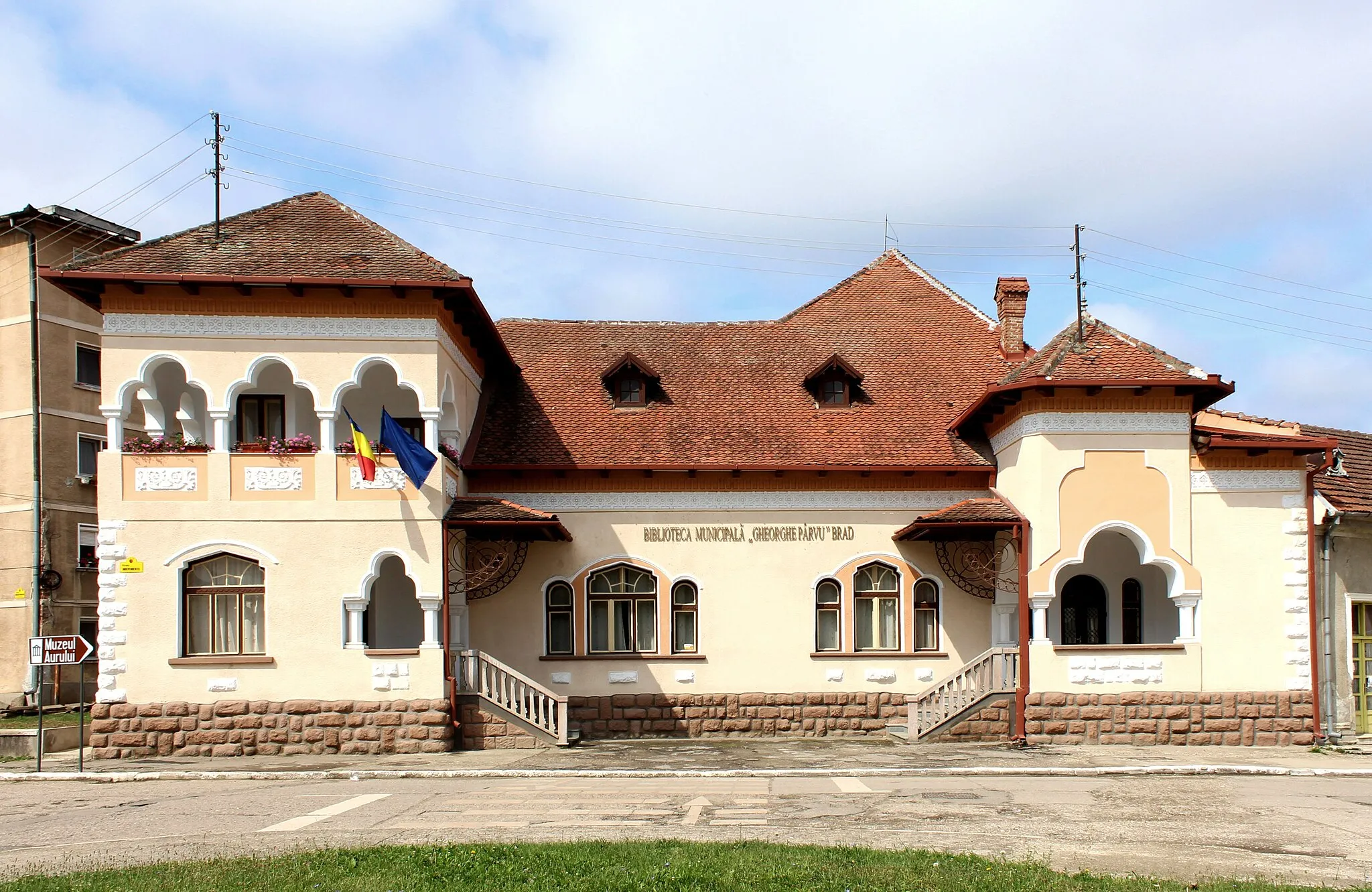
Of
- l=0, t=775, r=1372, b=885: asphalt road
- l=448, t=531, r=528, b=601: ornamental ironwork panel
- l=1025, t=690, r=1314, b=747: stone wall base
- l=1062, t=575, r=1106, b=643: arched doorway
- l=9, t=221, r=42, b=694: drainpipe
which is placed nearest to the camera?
l=0, t=775, r=1372, b=885: asphalt road

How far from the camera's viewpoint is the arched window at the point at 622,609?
Result: 20.7m

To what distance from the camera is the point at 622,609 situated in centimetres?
2083

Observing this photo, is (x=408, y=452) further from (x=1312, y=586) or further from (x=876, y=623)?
(x=1312, y=586)

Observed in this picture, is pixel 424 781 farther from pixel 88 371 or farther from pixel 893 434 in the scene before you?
pixel 88 371

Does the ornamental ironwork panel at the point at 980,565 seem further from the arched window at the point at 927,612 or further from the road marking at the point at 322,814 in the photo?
the road marking at the point at 322,814

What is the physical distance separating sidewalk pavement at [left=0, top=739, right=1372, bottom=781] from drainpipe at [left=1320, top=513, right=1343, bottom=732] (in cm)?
113

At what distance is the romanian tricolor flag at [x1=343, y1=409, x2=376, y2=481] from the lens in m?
17.5

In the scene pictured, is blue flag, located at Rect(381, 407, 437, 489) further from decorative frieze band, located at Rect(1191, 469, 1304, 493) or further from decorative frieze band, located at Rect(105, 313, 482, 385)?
decorative frieze band, located at Rect(1191, 469, 1304, 493)

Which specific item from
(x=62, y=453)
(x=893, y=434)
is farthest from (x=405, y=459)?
(x=62, y=453)

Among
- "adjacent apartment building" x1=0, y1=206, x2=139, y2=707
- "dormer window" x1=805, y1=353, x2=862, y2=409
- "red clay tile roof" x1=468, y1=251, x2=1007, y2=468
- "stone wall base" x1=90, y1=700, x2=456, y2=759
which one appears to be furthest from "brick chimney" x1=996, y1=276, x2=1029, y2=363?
"adjacent apartment building" x1=0, y1=206, x2=139, y2=707

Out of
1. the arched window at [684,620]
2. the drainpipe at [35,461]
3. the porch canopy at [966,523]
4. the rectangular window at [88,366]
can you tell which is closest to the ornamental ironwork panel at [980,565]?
the porch canopy at [966,523]

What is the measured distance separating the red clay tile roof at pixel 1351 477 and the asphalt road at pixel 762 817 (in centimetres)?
596

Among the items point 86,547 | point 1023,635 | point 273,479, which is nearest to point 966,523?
point 1023,635

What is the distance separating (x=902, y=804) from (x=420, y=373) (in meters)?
9.94
